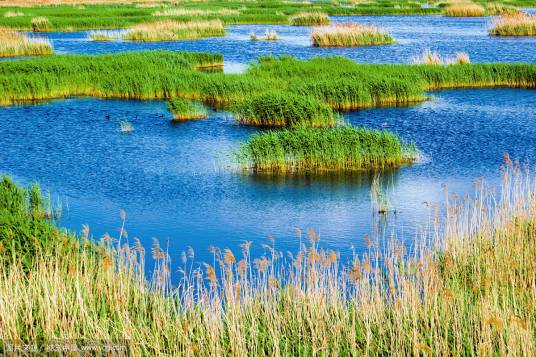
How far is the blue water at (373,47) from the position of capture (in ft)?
132

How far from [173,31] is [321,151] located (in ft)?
119

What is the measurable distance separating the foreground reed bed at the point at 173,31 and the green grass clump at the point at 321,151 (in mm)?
33925

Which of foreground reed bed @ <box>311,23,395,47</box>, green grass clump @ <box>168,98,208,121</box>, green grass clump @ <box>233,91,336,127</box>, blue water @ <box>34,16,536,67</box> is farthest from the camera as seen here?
foreground reed bed @ <box>311,23,395,47</box>

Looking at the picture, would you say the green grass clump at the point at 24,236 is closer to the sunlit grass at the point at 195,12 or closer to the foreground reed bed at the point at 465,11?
the sunlit grass at the point at 195,12

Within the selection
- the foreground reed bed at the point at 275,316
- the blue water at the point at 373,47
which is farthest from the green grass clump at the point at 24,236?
the blue water at the point at 373,47

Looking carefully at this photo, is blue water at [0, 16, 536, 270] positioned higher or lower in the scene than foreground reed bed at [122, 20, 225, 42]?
lower

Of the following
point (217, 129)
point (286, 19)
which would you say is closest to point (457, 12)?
point (286, 19)

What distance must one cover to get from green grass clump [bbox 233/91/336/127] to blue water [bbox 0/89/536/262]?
3.01 ft

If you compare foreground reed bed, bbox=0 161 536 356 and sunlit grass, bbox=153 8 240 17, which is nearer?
foreground reed bed, bbox=0 161 536 356

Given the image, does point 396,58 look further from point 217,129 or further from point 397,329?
point 397,329

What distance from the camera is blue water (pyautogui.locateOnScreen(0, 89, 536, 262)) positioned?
14.7 meters

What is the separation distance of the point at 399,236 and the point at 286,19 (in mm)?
56019

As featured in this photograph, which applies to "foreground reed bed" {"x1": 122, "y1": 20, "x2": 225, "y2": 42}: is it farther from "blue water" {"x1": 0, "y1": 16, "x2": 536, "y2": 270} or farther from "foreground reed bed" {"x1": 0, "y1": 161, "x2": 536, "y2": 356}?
"foreground reed bed" {"x1": 0, "y1": 161, "x2": 536, "y2": 356}

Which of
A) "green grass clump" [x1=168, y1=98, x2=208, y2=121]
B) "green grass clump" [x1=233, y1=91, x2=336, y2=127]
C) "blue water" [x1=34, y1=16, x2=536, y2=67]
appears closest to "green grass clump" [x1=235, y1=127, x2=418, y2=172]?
"green grass clump" [x1=233, y1=91, x2=336, y2=127]
